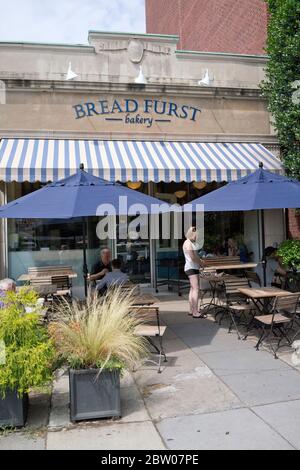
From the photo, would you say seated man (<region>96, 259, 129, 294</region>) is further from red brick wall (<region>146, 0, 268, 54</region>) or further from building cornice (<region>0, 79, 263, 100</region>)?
red brick wall (<region>146, 0, 268, 54</region>)

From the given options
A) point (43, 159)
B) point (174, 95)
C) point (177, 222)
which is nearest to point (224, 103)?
point (174, 95)

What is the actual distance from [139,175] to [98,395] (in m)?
6.24

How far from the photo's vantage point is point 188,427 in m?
4.21

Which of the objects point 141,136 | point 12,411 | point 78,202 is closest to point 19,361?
point 12,411

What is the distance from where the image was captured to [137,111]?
448 inches

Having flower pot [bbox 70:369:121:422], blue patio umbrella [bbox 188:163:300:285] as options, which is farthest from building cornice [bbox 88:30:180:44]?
flower pot [bbox 70:369:121:422]

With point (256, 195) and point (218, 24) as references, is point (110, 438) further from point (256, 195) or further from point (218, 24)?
point (218, 24)

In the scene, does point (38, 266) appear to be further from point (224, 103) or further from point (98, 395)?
point (98, 395)

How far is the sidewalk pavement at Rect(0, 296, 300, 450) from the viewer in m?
3.95

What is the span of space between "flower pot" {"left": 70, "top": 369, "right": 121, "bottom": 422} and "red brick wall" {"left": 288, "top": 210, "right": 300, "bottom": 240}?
8.83 meters

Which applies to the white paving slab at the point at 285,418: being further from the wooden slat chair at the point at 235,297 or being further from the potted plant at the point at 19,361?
the wooden slat chair at the point at 235,297

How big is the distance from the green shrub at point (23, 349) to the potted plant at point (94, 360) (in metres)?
0.20

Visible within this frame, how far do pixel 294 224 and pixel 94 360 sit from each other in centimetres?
907

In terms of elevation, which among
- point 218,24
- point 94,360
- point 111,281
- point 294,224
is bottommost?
point 94,360
